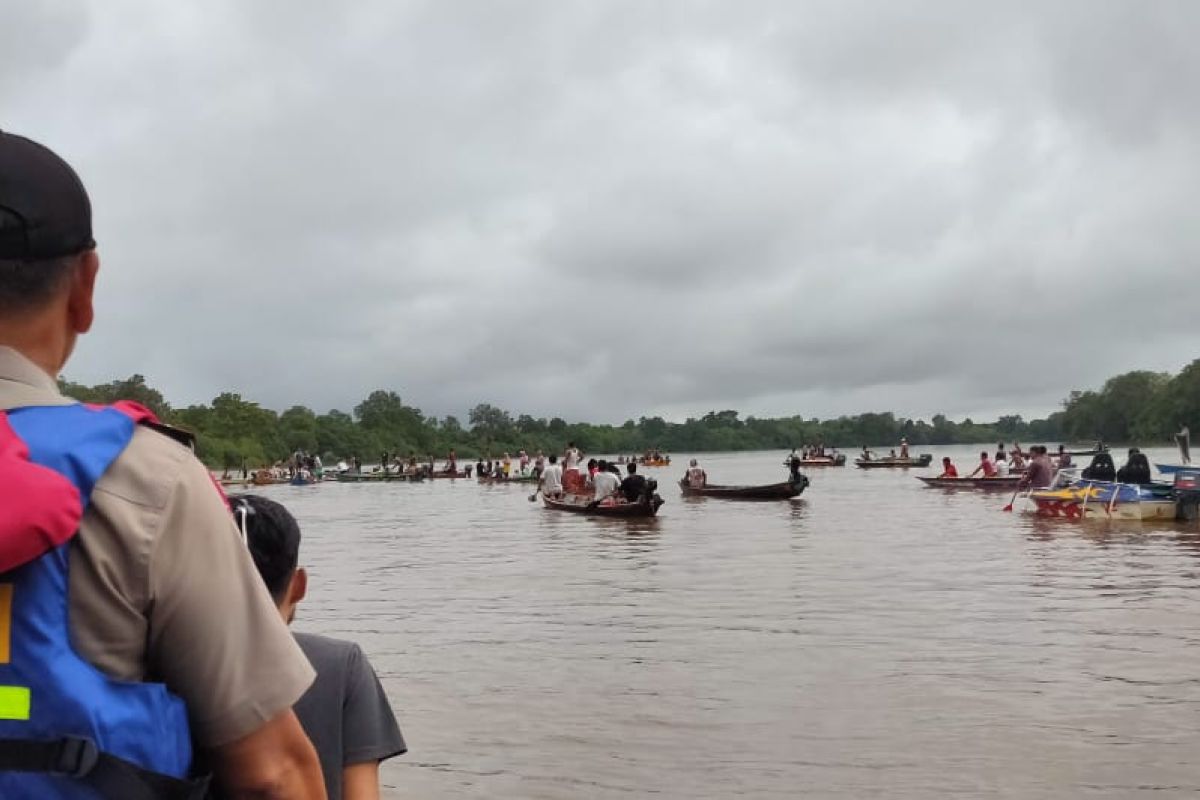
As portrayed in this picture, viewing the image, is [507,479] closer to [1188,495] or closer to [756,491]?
[756,491]

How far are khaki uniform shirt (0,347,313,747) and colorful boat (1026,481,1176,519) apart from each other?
83.1 ft

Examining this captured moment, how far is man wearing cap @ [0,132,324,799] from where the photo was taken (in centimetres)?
144

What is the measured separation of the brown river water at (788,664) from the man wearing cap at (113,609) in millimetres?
5550

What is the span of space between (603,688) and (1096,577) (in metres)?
9.59

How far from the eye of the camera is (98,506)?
1.46 m

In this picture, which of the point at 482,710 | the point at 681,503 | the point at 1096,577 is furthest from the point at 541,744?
the point at 681,503

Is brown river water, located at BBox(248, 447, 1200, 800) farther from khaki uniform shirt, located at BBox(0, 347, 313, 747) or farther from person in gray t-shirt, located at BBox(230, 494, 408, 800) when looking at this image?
khaki uniform shirt, located at BBox(0, 347, 313, 747)

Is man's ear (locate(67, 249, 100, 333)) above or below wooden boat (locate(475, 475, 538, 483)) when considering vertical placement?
above

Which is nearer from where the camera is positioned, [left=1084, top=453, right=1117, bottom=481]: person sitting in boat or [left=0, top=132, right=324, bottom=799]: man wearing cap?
[left=0, top=132, right=324, bottom=799]: man wearing cap

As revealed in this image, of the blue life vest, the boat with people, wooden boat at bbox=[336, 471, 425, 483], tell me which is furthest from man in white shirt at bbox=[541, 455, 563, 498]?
wooden boat at bbox=[336, 471, 425, 483]

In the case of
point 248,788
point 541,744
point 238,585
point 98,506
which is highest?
point 98,506

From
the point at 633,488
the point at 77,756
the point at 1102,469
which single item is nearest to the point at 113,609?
the point at 77,756

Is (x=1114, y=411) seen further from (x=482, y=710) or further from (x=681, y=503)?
(x=482, y=710)

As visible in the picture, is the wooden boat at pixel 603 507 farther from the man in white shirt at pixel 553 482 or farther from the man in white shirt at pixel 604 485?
the man in white shirt at pixel 553 482
